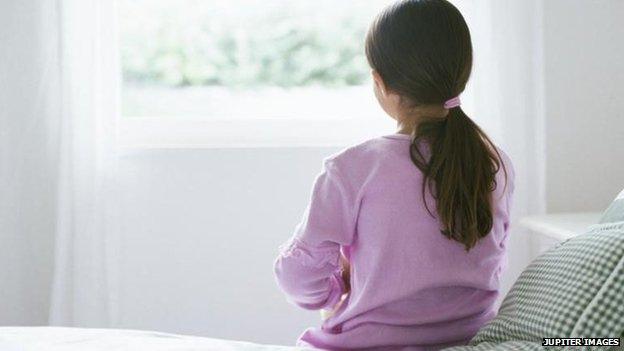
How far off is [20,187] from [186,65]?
2.05 feet

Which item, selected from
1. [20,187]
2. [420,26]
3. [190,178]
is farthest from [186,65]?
[420,26]

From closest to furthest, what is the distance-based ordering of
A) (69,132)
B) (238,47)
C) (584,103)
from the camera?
1. (584,103)
2. (69,132)
3. (238,47)

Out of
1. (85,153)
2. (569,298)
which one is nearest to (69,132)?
(85,153)

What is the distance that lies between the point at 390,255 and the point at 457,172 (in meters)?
0.17

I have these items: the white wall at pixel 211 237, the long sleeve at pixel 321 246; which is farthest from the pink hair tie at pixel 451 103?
the white wall at pixel 211 237

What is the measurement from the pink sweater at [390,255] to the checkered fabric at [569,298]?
0.15m

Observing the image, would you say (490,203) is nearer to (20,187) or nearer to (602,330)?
(602,330)

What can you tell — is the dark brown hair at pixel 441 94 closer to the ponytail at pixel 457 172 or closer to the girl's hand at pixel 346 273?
the ponytail at pixel 457 172

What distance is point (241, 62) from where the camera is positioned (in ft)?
8.78

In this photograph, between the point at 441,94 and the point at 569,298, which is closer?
the point at 569,298

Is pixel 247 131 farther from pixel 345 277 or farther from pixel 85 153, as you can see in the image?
pixel 345 277

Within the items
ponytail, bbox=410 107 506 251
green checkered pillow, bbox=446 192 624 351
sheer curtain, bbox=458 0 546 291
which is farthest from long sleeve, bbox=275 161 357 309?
sheer curtain, bbox=458 0 546 291

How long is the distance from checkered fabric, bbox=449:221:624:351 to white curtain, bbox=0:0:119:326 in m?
1.51

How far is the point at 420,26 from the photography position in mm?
1368
